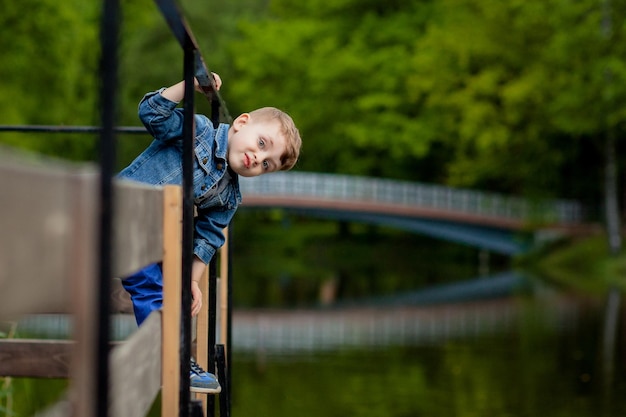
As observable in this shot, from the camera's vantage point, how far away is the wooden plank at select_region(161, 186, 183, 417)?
2.54 metres

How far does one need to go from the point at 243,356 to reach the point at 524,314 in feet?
16.1

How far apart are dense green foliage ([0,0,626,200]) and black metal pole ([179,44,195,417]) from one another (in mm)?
18292

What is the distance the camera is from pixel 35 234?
145cm

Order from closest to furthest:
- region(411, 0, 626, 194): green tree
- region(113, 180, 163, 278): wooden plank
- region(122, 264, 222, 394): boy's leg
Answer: region(113, 180, 163, 278): wooden plank, region(122, 264, 222, 394): boy's leg, region(411, 0, 626, 194): green tree

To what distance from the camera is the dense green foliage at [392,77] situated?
22.6 m

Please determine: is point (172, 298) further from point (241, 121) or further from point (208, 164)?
point (241, 121)

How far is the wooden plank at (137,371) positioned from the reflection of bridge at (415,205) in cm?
2495

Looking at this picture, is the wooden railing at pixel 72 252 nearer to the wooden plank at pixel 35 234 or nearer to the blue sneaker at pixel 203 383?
the wooden plank at pixel 35 234

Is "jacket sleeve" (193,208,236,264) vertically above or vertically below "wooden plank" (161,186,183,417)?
above

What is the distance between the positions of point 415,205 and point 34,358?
2492cm

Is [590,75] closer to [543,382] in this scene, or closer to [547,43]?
[547,43]

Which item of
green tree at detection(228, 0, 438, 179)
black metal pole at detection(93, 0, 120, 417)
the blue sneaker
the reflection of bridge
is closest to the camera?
black metal pole at detection(93, 0, 120, 417)

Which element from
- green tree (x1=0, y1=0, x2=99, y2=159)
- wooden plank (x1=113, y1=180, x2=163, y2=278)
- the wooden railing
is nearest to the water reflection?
wooden plank (x1=113, y1=180, x2=163, y2=278)

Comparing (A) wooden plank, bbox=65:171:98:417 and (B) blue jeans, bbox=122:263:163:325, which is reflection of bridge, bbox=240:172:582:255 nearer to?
(B) blue jeans, bbox=122:263:163:325
